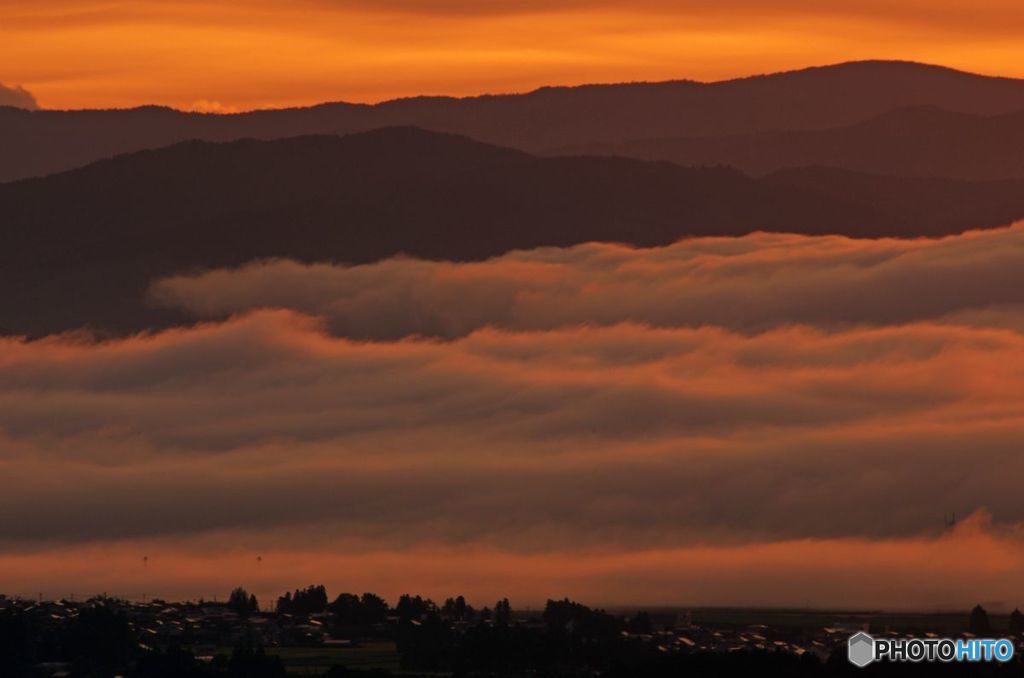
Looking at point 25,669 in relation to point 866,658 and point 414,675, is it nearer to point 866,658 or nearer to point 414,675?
point 414,675

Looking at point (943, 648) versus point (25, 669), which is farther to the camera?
point (25, 669)

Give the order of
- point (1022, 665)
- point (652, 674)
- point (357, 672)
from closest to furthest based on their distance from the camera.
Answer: point (1022, 665), point (652, 674), point (357, 672)

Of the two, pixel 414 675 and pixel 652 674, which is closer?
pixel 652 674

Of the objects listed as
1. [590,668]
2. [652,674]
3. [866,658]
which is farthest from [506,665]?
[866,658]

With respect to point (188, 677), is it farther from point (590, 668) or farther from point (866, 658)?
point (866, 658)

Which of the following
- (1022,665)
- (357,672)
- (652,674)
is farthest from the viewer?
(357,672)

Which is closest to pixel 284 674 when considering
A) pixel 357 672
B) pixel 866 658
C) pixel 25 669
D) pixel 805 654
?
pixel 357 672
